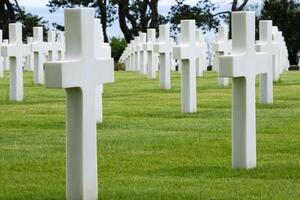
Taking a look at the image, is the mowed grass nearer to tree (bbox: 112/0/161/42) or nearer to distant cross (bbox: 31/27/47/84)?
distant cross (bbox: 31/27/47/84)

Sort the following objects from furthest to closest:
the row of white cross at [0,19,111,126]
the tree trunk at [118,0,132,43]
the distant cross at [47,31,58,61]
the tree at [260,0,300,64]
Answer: the tree trunk at [118,0,132,43] < the tree at [260,0,300,64] < the distant cross at [47,31,58,61] < the row of white cross at [0,19,111,126]

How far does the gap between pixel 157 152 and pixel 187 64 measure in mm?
4657

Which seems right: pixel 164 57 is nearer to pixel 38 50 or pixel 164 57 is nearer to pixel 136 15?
pixel 38 50

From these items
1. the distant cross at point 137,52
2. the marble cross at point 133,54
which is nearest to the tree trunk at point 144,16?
the marble cross at point 133,54

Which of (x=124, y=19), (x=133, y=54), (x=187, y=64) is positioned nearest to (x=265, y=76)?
(x=187, y=64)

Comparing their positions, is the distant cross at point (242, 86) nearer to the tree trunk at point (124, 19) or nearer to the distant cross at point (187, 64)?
the distant cross at point (187, 64)

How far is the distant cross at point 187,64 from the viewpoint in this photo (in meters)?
14.2

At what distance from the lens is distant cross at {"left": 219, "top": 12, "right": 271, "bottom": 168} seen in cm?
848

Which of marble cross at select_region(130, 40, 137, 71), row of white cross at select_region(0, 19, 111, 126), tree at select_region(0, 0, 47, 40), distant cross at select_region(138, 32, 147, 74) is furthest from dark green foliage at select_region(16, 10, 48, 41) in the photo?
row of white cross at select_region(0, 19, 111, 126)

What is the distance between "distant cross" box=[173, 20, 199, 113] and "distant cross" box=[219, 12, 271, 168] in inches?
209

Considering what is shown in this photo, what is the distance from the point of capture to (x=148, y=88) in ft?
68.6

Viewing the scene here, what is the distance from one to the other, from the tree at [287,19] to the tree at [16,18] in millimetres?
10200

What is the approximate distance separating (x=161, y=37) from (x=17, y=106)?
216 inches

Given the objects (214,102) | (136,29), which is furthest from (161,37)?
(136,29)
